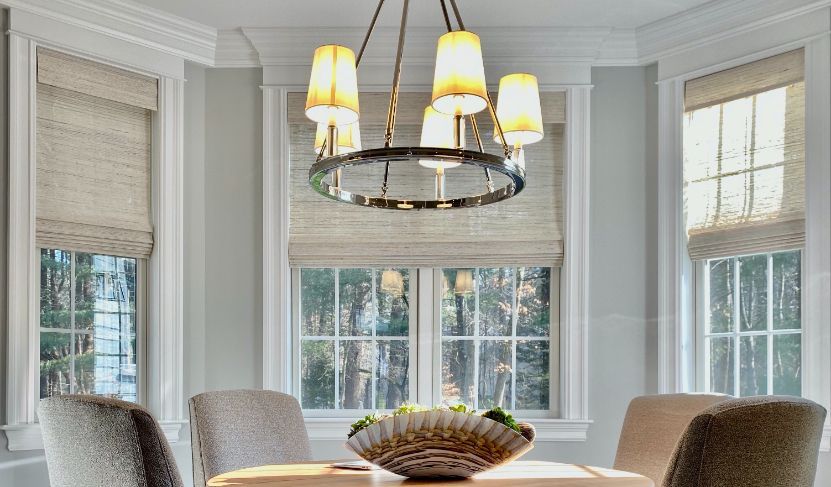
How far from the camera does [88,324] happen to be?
4133 mm

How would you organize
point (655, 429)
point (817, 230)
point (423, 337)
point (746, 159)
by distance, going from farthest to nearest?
point (423, 337)
point (746, 159)
point (817, 230)
point (655, 429)

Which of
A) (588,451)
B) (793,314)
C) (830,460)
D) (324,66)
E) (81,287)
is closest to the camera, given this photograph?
(324,66)

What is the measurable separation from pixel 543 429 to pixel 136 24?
2.64 meters

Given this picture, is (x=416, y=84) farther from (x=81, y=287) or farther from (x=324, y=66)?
(x=324, y=66)

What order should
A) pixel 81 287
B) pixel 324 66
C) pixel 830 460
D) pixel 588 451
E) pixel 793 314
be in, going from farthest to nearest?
pixel 588 451, pixel 81 287, pixel 793 314, pixel 830 460, pixel 324 66

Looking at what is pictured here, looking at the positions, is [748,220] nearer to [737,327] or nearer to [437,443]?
[737,327]

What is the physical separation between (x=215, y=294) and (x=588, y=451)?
192cm

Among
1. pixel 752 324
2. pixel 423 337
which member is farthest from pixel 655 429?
pixel 423 337

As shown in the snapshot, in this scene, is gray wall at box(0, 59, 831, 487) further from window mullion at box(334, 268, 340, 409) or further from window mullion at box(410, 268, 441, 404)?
window mullion at box(410, 268, 441, 404)

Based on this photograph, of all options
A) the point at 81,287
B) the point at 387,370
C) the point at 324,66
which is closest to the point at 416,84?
the point at 387,370

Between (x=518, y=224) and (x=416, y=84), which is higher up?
(x=416, y=84)

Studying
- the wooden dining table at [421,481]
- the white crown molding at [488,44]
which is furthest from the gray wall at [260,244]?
the wooden dining table at [421,481]

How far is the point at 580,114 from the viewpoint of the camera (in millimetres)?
4523

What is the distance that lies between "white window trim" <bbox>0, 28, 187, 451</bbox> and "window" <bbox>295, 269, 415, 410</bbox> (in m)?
0.63
